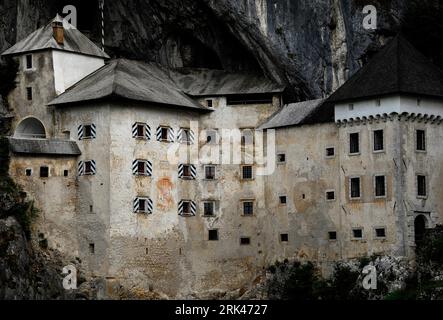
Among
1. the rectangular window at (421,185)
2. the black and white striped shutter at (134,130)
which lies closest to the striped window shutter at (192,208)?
the black and white striped shutter at (134,130)

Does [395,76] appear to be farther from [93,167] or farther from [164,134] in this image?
[93,167]

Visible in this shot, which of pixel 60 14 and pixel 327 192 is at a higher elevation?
pixel 60 14

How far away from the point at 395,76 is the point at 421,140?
419cm

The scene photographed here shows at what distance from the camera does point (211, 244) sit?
118m

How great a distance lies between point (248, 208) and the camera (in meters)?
118

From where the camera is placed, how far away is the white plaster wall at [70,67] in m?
118

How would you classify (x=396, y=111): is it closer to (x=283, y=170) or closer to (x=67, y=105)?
(x=283, y=170)

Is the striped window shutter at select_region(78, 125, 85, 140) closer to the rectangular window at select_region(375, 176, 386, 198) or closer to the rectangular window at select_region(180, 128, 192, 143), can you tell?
the rectangular window at select_region(180, 128, 192, 143)

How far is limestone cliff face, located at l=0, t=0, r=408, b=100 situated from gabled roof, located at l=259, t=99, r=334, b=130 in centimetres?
252

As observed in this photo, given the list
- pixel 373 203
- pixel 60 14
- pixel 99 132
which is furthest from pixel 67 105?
pixel 373 203

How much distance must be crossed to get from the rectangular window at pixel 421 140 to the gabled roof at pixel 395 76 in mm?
2363

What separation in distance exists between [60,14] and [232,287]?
891 inches

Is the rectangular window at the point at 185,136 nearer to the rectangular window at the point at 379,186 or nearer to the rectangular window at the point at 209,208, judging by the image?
the rectangular window at the point at 209,208

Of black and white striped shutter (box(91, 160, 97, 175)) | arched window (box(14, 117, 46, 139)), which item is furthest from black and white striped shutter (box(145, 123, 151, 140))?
arched window (box(14, 117, 46, 139))
